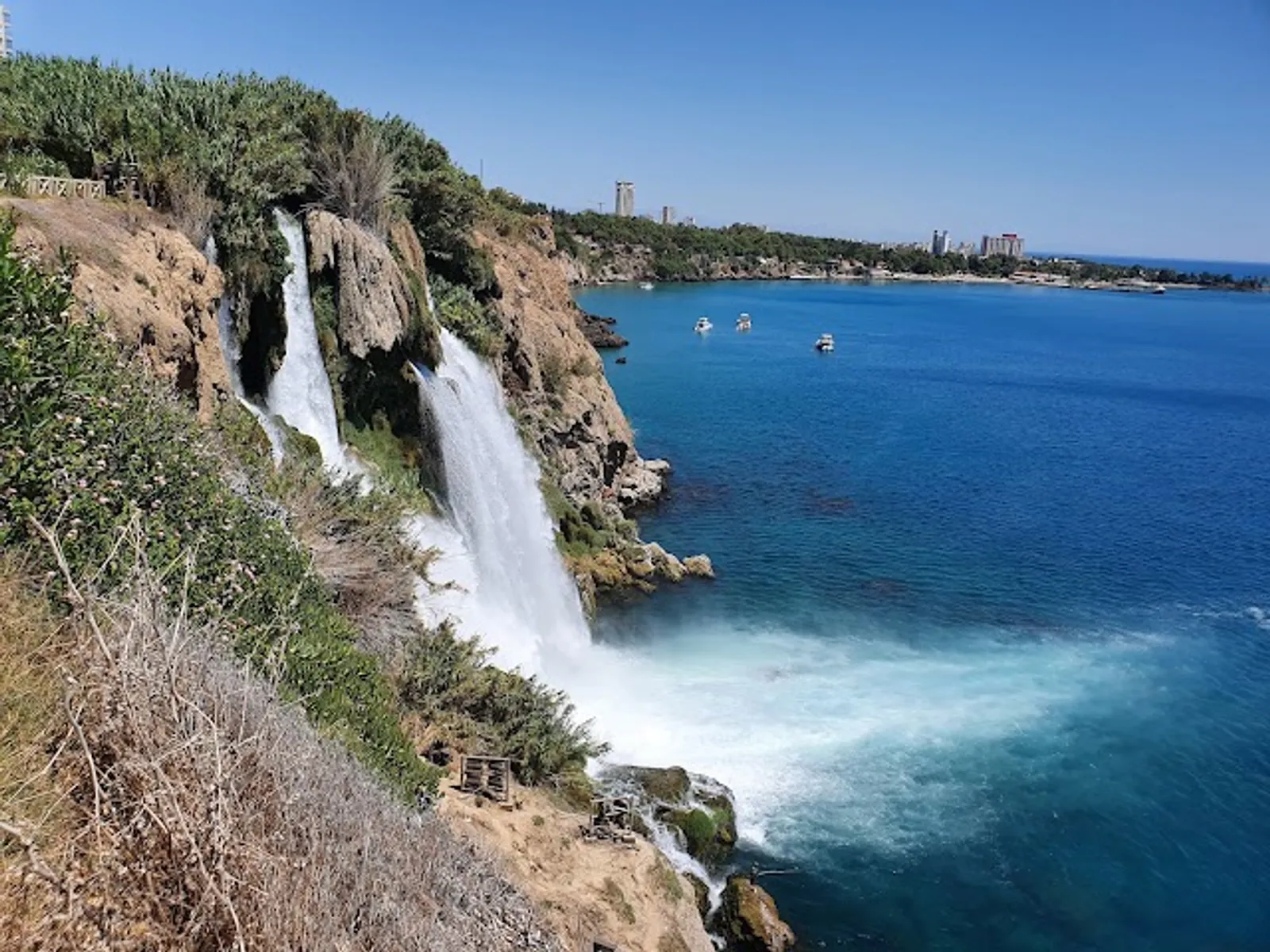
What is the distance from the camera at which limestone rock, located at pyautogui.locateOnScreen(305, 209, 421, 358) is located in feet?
63.7

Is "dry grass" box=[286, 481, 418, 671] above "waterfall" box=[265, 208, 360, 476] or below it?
below

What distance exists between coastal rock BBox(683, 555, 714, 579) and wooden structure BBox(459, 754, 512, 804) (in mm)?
15429

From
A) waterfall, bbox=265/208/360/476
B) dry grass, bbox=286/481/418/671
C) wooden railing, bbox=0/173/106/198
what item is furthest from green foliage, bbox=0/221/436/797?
waterfall, bbox=265/208/360/476

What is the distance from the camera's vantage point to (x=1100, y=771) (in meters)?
19.6

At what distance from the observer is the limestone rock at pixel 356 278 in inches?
764

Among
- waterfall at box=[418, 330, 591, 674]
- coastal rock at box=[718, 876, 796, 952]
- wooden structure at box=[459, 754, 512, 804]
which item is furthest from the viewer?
waterfall at box=[418, 330, 591, 674]

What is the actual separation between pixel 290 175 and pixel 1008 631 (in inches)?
824

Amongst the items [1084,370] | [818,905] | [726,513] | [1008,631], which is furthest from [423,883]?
[1084,370]

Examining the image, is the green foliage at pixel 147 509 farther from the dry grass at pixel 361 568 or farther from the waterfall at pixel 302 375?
the waterfall at pixel 302 375

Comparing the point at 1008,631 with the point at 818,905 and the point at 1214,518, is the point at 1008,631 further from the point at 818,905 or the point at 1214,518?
the point at 1214,518

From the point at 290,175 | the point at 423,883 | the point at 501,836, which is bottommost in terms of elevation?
the point at 501,836

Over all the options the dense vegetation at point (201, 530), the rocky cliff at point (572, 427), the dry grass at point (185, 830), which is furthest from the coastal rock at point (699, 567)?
the dry grass at point (185, 830)

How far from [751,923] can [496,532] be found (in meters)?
10.9

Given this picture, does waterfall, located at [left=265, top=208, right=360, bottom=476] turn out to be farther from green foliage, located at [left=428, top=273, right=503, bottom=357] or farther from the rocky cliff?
the rocky cliff
